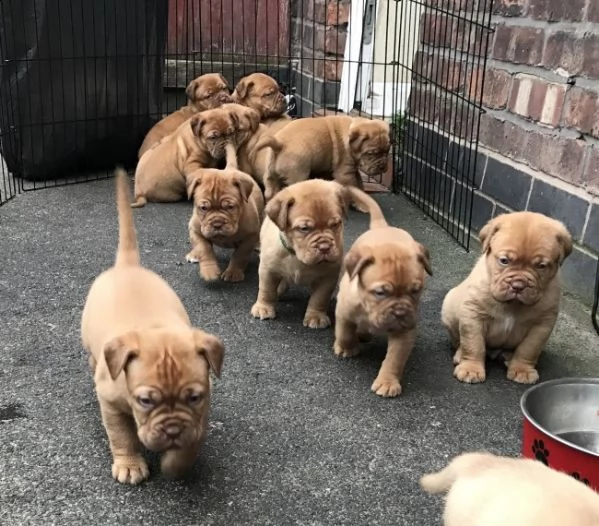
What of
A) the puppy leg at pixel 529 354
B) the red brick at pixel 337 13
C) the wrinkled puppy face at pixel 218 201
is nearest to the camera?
the puppy leg at pixel 529 354

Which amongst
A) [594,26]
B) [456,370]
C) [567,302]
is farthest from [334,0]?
[456,370]

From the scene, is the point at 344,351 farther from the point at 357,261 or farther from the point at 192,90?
the point at 192,90

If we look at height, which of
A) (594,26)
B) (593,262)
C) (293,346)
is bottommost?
(293,346)

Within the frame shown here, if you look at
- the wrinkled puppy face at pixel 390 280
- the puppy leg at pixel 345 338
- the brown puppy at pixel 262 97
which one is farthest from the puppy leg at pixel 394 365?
the brown puppy at pixel 262 97

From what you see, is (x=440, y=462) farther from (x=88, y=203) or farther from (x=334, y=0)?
(x=334, y=0)

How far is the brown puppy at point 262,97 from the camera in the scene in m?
6.21

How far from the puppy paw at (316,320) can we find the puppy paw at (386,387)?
640 millimetres

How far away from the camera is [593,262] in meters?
3.76

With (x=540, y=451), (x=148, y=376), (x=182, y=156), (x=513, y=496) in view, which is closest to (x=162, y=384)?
(x=148, y=376)

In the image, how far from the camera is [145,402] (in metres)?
2.14

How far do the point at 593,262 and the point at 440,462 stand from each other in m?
1.68

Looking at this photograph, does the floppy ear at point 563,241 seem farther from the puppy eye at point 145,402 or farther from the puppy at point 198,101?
the puppy at point 198,101

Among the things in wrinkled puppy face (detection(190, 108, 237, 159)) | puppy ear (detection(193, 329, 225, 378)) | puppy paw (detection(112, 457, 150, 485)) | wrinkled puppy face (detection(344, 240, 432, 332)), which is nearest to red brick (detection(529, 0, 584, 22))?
wrinkled puppy face (detection(344, 240, 432, 332))

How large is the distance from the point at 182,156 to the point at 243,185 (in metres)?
1.70
